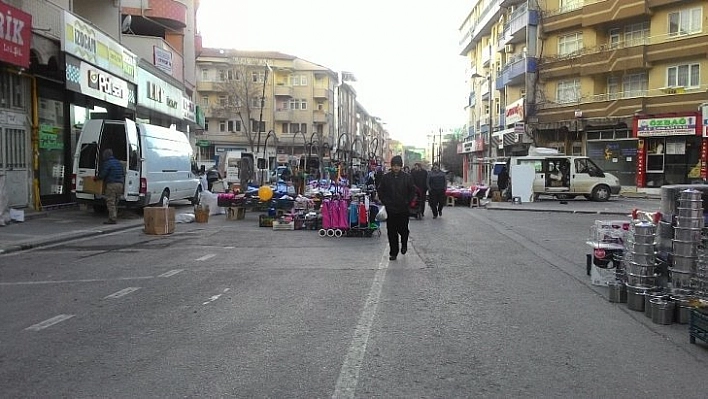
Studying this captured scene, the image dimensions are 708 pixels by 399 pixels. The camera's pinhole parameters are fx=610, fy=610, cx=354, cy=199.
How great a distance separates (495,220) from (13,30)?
13.7 metres

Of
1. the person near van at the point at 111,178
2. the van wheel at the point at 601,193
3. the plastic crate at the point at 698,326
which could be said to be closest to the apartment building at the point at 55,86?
the person near van at the point at 111,178

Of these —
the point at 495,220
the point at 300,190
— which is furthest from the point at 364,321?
the point at 300,190

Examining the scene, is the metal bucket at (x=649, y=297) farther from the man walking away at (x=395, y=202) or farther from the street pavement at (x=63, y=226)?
the street pavement at (x=63, y=226)

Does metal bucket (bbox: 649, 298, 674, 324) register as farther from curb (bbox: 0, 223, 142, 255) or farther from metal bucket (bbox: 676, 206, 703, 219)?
curb (bbox: 0, 223, 142, 255)

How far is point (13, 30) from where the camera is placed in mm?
13656

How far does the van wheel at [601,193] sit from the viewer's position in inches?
1096

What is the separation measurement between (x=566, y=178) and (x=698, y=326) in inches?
920

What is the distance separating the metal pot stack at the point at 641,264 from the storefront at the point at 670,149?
27.8 meters

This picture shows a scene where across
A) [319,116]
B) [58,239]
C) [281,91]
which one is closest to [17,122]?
[58,239]

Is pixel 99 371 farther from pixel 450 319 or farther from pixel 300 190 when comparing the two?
pixel 300 190

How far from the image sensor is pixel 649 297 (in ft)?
22.0

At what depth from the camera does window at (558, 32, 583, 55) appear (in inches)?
1512

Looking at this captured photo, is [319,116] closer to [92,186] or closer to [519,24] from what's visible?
[519,24]

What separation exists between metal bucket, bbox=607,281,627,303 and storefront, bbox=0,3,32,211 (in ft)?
42.5
